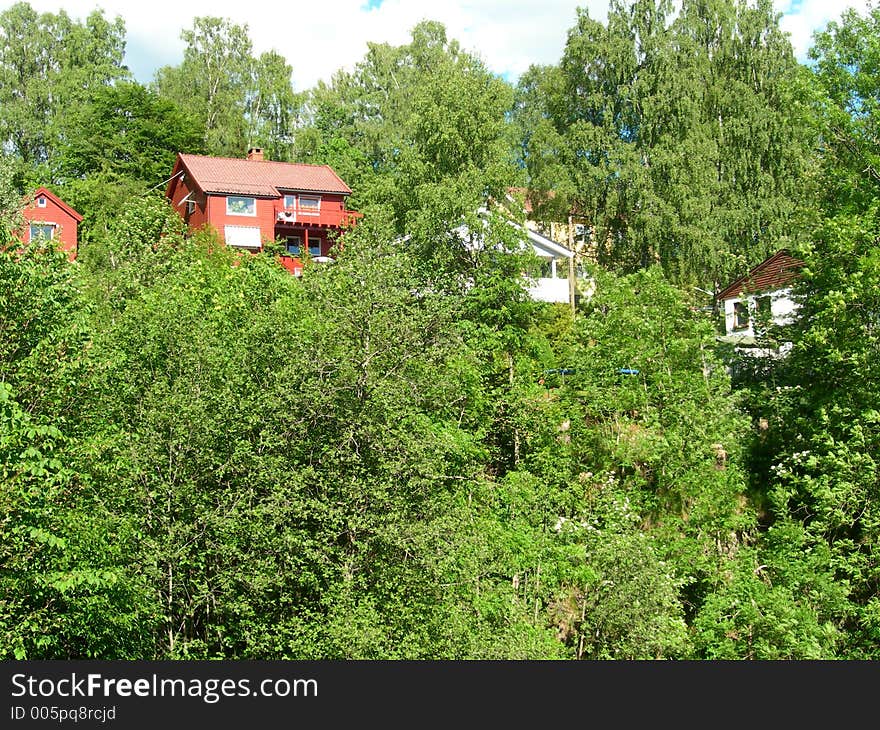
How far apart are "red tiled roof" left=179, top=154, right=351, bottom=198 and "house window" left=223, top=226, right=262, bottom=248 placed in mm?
1904

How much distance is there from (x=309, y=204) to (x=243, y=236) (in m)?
4.28

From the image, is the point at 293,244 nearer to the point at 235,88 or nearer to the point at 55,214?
the point at 55,214

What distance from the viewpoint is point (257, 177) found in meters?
49.0

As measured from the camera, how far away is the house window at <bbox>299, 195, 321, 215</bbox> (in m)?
48.9

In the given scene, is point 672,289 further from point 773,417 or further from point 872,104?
point 872,104

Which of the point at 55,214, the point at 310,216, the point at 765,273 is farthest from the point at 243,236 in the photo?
the point at 765,273

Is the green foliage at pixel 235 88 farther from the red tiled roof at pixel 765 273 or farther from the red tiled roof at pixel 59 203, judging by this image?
the red tiled roof at pixel 765 273

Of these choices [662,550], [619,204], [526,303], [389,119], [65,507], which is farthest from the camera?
[389,119]

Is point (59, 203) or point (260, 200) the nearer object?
point (59, 203)

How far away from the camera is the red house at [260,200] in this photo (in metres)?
46.9

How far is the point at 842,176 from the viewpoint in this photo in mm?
25766

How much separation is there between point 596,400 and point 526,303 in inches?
201

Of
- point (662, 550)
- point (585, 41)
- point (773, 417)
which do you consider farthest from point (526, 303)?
point (585, 41)

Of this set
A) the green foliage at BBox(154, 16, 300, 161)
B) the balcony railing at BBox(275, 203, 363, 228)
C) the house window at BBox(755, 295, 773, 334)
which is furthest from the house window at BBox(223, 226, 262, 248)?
the house window at BBox(755, 295, 773, 334)
